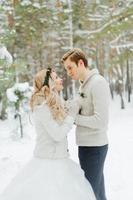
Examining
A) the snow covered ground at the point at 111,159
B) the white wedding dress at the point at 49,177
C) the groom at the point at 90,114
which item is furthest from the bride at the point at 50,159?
the snow covered ground at the point at 111,159

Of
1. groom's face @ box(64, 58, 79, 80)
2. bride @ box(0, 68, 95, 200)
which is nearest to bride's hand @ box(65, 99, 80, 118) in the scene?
bride @ box(0, 68, 95, 200)

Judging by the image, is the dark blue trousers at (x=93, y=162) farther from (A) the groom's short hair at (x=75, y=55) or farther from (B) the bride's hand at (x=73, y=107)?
(A) the groom's short hair at (x=75, y=55)

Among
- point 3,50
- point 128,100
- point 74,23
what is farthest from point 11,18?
point 3,50

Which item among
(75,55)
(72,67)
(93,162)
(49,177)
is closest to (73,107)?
(72,67)

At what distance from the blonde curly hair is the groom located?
0.26m

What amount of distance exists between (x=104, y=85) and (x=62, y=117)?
0.56 m

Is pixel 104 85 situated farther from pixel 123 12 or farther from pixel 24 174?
pixel 123 12

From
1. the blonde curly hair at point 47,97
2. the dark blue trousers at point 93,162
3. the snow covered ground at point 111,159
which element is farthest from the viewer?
the snow covered ground at point 111,159

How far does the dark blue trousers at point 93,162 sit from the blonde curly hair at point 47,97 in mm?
537

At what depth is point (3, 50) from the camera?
13.3 meters

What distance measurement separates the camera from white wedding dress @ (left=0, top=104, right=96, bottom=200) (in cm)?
505

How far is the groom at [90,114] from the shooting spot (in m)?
4.99

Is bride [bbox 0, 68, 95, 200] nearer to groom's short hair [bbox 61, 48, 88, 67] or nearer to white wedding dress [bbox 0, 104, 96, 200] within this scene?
white wedding dress [bbox 0, 104, 96, 200]

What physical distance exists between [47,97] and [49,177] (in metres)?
0.89
